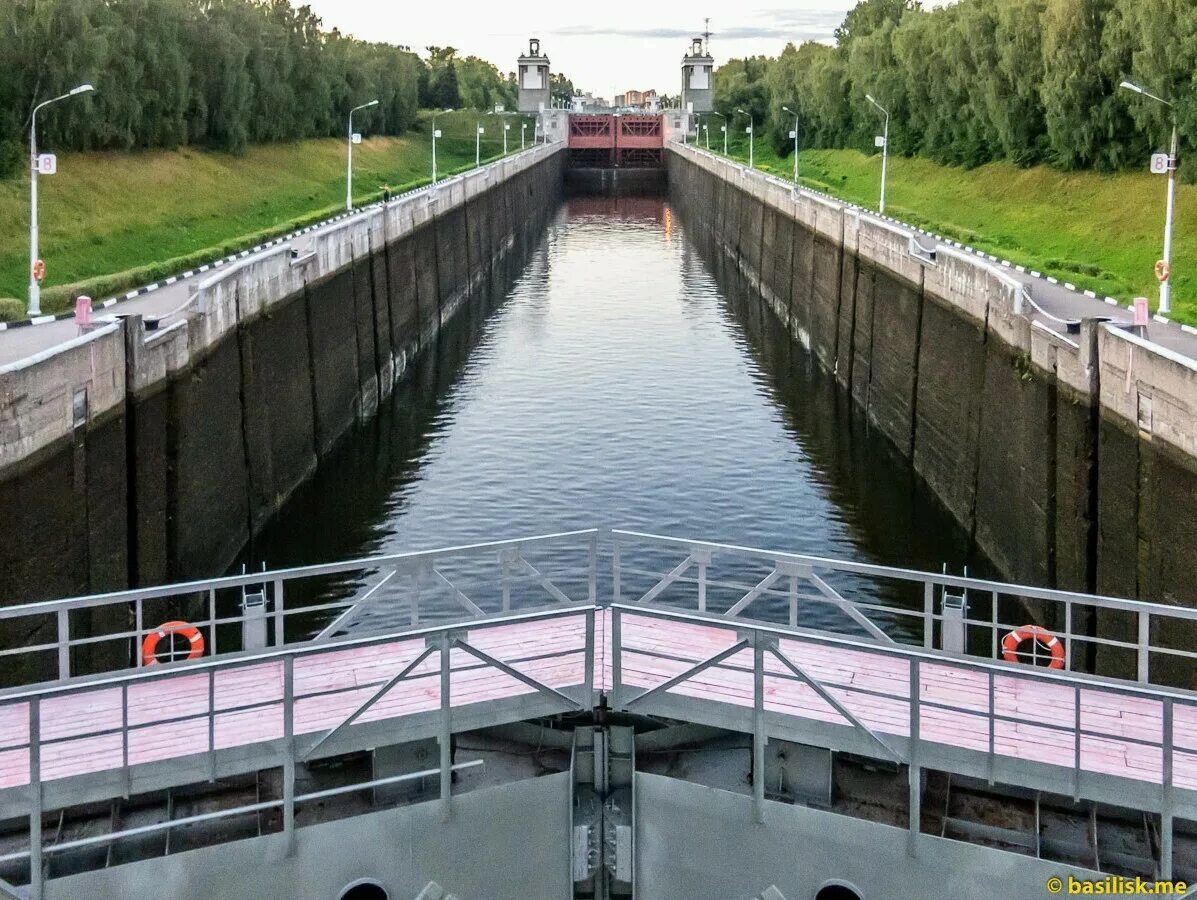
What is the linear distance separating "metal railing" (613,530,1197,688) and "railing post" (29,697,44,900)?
581cm

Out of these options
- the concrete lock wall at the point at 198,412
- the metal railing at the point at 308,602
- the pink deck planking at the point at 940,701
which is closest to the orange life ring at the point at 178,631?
the metal railing at the point at 308,602

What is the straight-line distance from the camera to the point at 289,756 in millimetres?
12859

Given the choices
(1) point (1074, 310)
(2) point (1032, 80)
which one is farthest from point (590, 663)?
(2) point (1032, 80)

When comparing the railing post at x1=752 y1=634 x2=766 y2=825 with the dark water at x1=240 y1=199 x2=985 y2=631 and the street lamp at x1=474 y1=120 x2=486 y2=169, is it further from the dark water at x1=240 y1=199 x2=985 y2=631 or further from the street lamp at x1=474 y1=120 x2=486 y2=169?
the street lamp at x1=474 y1=120 x2=486 y2=169

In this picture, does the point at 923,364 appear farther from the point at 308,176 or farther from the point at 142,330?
the point at 308,176

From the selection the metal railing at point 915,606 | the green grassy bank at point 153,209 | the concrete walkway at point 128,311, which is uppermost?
the green grassy bank at point 153,209

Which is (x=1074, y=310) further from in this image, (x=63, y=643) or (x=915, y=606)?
(x=63, y=643)

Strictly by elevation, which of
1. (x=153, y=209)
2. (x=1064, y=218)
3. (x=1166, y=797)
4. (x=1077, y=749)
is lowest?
(x=1166, y=797)

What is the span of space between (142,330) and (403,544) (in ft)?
26.6

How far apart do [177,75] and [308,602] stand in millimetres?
48261

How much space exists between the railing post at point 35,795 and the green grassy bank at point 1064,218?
85.8 feet

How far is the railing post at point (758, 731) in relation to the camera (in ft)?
43.8

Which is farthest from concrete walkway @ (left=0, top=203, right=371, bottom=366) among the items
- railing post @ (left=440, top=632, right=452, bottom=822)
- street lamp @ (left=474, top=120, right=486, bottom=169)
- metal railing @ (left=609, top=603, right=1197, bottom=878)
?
street lamp @ (left=474, top=120, right=486, bottom=169)

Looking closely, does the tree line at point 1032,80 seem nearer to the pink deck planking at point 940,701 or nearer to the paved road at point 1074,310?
the paved road at point 1074,310
